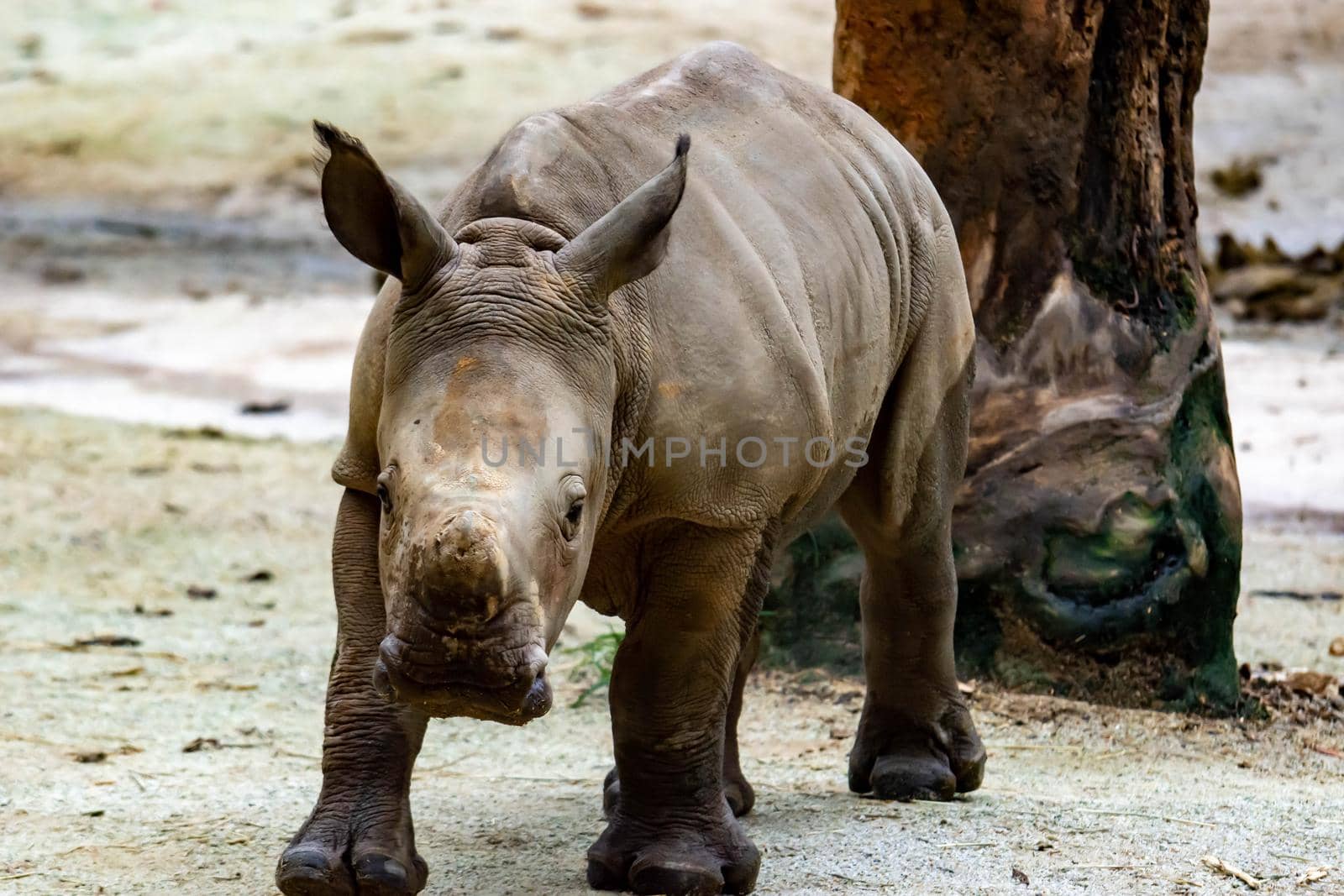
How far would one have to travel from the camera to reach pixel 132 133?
19391mm

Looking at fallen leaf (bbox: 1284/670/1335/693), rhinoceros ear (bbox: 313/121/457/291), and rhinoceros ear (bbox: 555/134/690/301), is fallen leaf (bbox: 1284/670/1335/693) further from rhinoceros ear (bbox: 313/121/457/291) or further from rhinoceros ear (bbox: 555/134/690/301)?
rhinoceros ear (bbox: 313/121/457/291)

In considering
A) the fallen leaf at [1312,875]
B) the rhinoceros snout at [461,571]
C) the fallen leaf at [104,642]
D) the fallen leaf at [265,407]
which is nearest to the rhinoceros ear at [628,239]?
the rhinoceros snout at [461,571]

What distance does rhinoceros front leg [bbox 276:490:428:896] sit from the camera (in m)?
4.09

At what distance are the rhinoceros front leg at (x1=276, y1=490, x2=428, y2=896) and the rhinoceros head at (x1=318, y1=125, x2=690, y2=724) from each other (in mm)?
461

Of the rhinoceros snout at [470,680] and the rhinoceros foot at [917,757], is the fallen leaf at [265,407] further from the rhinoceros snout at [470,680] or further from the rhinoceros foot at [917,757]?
the rhinoceros snout at [470,680]

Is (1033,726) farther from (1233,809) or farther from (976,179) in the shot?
(976,179)

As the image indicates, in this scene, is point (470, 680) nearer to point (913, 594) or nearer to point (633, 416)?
point (633, 416)

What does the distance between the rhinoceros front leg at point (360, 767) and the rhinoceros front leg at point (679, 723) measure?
1.64ft

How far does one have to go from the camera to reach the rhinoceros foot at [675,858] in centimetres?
438

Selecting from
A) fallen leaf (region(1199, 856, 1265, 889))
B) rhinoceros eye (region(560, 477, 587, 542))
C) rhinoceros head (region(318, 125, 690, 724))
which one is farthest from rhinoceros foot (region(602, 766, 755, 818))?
rhinoceros eye (region(560, 477, 587, 542))

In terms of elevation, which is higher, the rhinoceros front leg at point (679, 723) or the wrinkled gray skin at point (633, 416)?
the wrinkled gray skin at point (633, 416)

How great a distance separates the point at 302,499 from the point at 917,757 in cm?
512

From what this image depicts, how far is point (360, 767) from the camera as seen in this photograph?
13.8ft

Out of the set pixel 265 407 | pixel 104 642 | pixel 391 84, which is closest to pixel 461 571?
pixel 104 642
